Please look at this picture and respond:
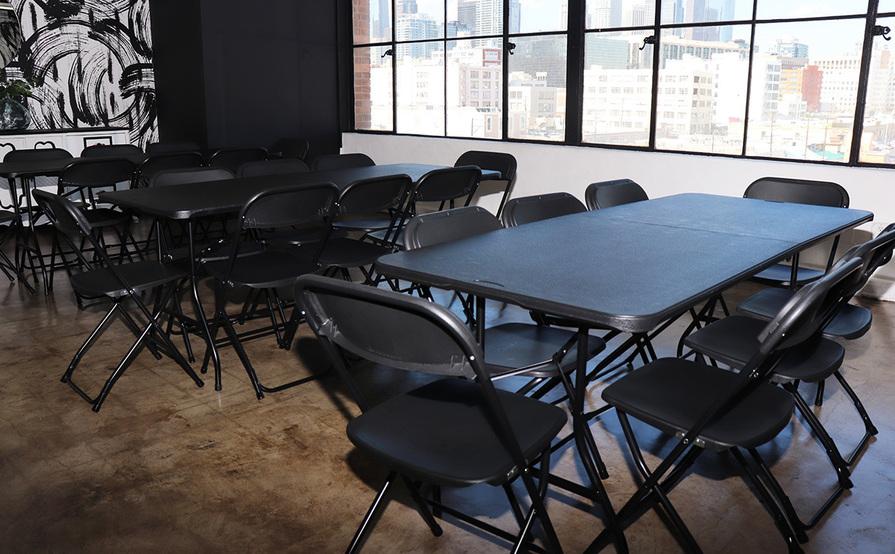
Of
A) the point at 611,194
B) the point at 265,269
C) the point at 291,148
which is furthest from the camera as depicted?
the point at 291,148

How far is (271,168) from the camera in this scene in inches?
196

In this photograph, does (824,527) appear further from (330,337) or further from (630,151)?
(630,151)

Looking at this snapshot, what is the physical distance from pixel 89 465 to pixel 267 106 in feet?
18.6

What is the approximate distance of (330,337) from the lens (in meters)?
1.87

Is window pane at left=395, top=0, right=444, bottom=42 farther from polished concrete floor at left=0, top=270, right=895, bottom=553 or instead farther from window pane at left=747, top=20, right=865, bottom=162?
polished concrete floor at left=0, top=270, right=895, bottom=553

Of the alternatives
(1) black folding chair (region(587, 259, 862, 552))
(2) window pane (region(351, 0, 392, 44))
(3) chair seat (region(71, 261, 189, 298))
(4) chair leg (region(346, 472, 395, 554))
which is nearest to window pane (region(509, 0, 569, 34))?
(2) window pane (region(351, 0, 392, 44))

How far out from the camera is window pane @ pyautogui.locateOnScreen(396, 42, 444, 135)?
749 centimetres

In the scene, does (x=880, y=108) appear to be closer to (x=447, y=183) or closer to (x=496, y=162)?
(x=496, y=162)

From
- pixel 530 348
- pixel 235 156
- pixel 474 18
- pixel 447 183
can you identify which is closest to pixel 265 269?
pixel 447 183

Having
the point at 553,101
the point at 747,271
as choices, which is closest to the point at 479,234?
the point at 747,271

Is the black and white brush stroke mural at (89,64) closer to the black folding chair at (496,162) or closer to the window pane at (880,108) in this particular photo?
the black folding chair at (496,162)

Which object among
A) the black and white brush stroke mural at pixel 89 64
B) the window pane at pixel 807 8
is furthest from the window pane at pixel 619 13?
the black and white brush stroke mural at pixel 89 64

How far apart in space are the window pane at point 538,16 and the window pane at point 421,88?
906 millimetres

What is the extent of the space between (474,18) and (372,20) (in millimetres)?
1428
